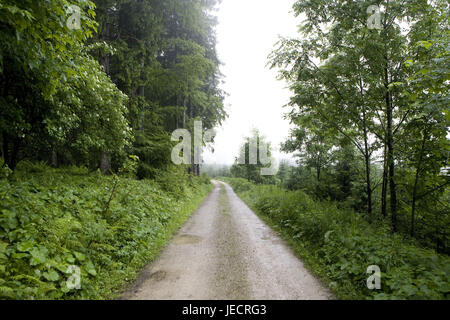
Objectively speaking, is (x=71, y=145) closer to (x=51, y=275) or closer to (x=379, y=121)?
(x=51, y=275)

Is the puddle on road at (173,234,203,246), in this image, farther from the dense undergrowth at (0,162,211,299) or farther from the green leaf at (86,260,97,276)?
the green leaf at (86,260,97,276)

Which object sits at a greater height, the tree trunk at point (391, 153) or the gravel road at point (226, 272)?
the tree trunk at point (391, 153)

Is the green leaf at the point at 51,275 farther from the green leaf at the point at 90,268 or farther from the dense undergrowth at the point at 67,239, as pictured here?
the green leaf at the point at 90,268

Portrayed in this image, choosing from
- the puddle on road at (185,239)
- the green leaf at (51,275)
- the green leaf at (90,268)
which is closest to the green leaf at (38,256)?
the green leaf at (51,275)

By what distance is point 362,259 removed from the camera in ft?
14.5

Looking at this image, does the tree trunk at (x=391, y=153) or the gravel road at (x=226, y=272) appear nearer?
the gravel road at (x=226, y=272)

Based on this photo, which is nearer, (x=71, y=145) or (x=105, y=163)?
(x=71, y=145)

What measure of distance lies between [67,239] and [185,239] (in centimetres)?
328

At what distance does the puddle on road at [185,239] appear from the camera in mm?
6383

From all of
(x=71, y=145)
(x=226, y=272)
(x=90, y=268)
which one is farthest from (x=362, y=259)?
(x=71, y=145)

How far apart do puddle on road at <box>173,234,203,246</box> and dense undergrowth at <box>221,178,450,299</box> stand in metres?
2.95

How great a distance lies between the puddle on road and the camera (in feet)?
20.9

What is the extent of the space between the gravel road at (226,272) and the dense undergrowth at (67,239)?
1.72 feet

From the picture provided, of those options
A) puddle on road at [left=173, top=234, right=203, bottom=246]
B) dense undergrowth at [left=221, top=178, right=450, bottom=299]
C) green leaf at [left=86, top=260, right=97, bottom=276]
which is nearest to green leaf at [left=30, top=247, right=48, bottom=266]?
green leaf at [left=86, top=260, right=97, bottom=276]
